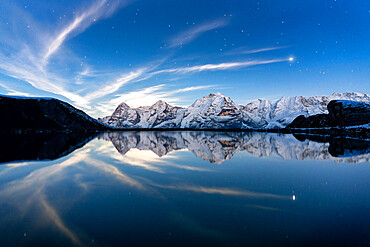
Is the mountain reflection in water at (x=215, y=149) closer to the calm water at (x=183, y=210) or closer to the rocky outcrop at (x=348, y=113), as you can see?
the calm water at (x=183, y=210)

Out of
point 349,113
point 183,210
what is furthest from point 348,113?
point 183,210

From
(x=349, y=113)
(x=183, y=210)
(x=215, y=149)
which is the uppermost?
(x=349, y=113)

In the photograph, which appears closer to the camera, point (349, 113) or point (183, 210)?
point (183, 210)

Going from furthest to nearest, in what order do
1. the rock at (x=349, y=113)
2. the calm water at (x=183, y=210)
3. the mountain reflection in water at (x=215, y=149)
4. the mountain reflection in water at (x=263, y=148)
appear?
the rock at (x=349, y=113) → the mountain reflection in water at (x=263, y=148) → the mountain reflection in water at (x=215, y=149) → the calm water at (x=183, y=210)

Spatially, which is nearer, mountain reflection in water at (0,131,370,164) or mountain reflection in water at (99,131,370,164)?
mountain reflection in water at (0,131,370,164)

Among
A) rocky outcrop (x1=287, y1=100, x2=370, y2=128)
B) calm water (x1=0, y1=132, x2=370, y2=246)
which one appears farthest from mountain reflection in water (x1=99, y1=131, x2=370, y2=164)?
rocky outcrop (x1=287, y1=100, x2=370, y2=128)

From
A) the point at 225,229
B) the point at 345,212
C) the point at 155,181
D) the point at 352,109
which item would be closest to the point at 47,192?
the point at 155,181

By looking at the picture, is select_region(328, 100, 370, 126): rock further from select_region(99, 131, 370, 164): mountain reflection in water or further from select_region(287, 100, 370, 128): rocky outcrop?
select_region(99, 131, 370, 164): mountain reflection in water

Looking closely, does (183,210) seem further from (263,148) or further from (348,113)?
(348,113)

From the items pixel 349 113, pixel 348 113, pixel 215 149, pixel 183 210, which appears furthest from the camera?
pixel 348 113

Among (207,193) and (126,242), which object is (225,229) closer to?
(126,242)

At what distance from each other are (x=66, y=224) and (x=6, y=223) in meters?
2.07

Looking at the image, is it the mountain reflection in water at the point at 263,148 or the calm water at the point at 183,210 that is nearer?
the calm water at the point at 183,210

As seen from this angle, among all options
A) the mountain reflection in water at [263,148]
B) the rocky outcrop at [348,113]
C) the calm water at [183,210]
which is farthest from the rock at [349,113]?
the calm water at [183,210]
